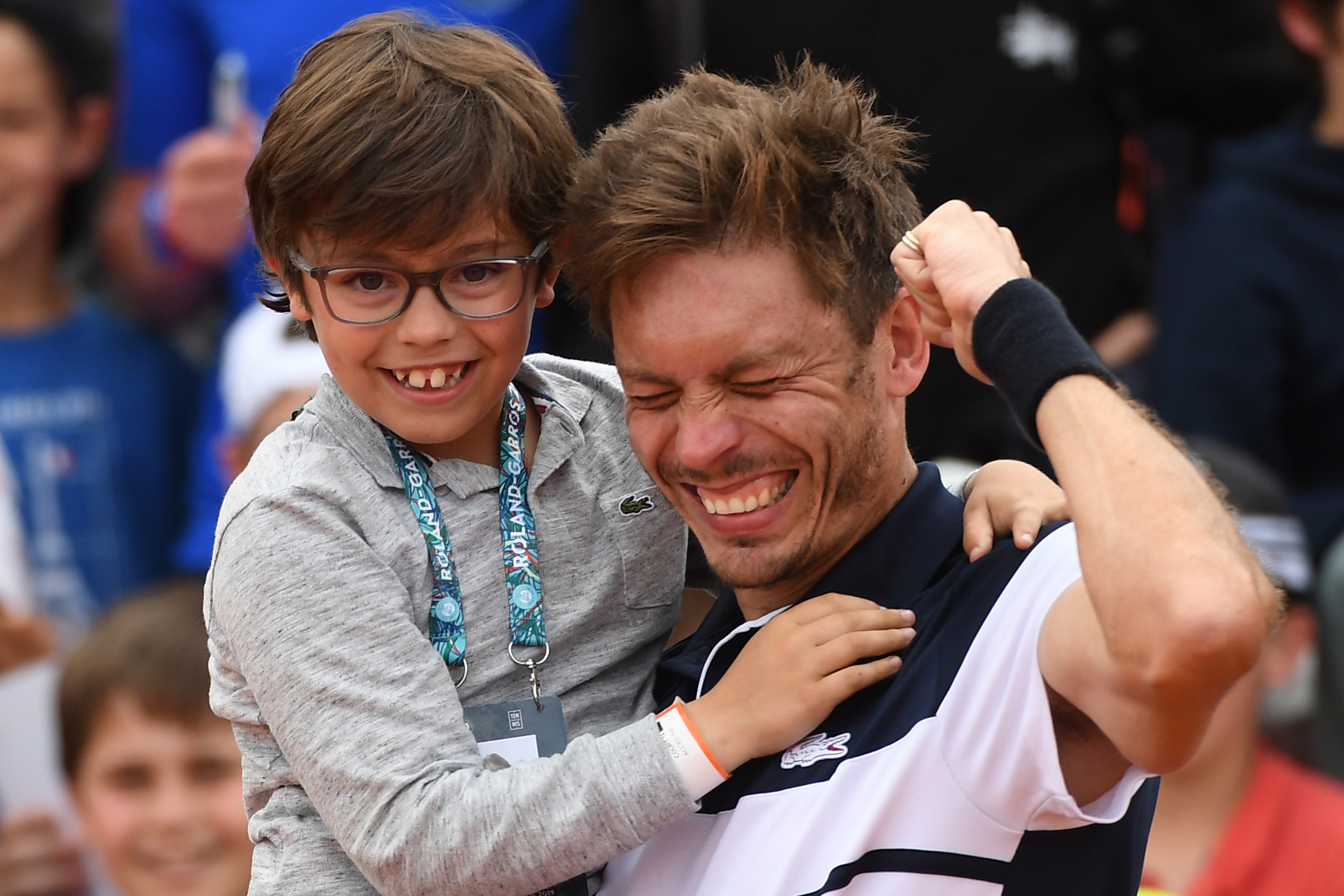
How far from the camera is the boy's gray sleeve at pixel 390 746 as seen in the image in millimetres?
2092

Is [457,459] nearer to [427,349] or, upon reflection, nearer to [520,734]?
[427,349]

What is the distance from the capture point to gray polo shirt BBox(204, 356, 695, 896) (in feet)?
6.89

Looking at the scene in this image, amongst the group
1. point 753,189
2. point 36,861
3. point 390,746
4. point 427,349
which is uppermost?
point 753,189

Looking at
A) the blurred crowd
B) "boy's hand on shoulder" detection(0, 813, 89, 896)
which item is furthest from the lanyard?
"boy's hand on shoulder" detection(0, 813, 89, 896)

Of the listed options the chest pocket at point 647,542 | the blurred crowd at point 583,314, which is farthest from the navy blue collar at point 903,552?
the blurred crowd at point 583,314

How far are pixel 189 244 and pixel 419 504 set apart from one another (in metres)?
2.53

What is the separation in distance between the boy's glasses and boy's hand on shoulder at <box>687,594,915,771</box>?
1.85 feet

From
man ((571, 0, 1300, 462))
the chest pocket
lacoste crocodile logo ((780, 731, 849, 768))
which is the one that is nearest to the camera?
lacoste crocodile logo ((780, 731, 849, 768))

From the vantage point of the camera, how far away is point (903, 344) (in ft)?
7.89

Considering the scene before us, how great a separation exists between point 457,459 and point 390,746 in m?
0.46

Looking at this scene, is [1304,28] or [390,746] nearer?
[390,746]

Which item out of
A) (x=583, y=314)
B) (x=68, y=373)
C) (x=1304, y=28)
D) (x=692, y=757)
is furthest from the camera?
(x=68, y=373)

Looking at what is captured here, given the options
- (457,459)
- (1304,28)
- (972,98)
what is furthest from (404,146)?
(1304,28)

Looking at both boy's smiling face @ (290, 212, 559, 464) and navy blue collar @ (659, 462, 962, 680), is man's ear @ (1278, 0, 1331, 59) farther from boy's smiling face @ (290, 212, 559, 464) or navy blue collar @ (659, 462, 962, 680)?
boy's smiling face @ (290, 212, 559, 464)
